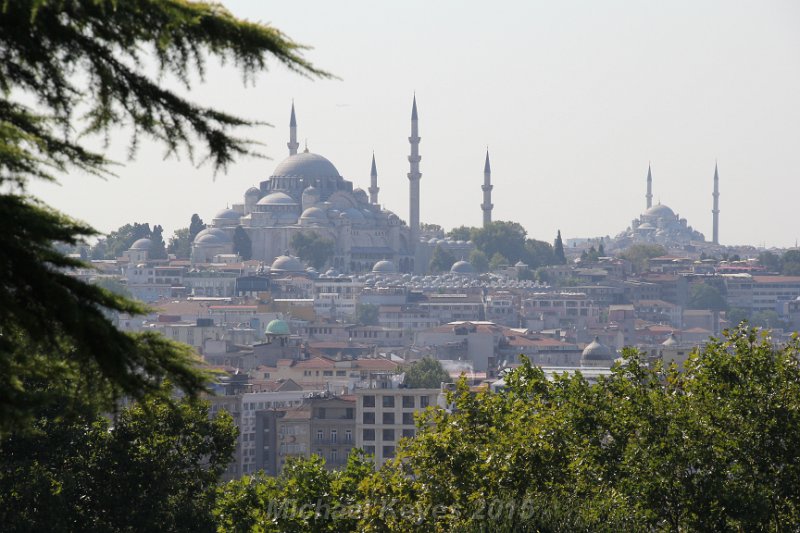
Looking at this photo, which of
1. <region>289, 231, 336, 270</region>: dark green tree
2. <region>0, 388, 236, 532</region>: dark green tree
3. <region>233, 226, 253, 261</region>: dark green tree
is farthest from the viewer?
<region>233, 226, 253, 261</region>: dark green tree

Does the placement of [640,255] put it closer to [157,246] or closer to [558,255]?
[558,255]

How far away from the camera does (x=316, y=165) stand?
597 feet

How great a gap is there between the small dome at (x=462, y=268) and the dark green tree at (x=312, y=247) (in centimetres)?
1164

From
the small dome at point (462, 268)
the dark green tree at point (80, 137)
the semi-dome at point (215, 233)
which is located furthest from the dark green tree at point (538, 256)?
the dark green tree at point (80, 137)

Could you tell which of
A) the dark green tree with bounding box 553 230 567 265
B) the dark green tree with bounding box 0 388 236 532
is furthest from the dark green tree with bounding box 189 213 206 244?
the dark green tree with bounding box 0 388 236 532

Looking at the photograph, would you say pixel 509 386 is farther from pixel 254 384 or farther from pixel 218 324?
pixel 218 324

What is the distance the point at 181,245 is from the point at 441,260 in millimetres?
25041

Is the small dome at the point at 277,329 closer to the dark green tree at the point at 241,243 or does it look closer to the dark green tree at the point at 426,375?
the dark green tree at the point at 426,375

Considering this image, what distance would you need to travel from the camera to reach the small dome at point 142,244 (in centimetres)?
16657

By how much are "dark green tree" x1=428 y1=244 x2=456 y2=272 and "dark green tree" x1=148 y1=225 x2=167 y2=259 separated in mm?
25743

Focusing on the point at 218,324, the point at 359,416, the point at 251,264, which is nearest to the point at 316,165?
the point at 251,264

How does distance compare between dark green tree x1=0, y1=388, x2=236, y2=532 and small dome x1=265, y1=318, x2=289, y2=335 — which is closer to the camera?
dark green tree x1=0, y1=388, x2=236, y2=532

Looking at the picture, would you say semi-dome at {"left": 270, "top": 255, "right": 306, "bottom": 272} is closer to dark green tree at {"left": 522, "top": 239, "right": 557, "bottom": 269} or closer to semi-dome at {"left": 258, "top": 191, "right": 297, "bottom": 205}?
semi-dome at {"left": 258, "top": 191, "right": 297, "bottom": 205}

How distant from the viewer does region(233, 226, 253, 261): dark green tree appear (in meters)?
172
